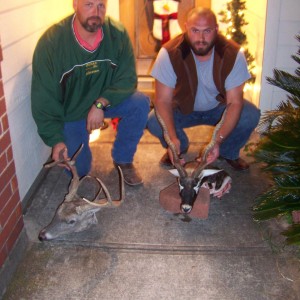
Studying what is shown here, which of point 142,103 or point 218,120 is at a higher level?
point 142,103

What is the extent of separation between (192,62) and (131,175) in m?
1.21

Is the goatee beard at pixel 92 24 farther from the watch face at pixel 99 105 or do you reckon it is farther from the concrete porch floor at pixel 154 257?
the concrete porch floor at pixel 154 257

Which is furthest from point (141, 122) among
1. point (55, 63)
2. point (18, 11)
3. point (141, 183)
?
point (18, 11)

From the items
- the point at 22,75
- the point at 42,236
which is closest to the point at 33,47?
the point at 22,75

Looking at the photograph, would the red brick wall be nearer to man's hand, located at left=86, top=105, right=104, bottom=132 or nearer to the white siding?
the white siding

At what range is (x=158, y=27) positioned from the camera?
20.4 ft

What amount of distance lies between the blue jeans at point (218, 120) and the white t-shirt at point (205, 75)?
131mm

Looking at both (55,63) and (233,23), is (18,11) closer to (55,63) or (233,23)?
(55,63)

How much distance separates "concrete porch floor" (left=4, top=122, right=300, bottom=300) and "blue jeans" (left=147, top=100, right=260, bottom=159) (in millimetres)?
524

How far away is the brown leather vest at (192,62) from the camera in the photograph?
3.88 m

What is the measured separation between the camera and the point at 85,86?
12.5ft

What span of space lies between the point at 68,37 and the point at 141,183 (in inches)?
58.2

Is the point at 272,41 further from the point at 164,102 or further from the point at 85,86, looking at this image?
the point at 85,86

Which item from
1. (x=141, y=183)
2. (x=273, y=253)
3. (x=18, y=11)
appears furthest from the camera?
(x=141, y=183)
